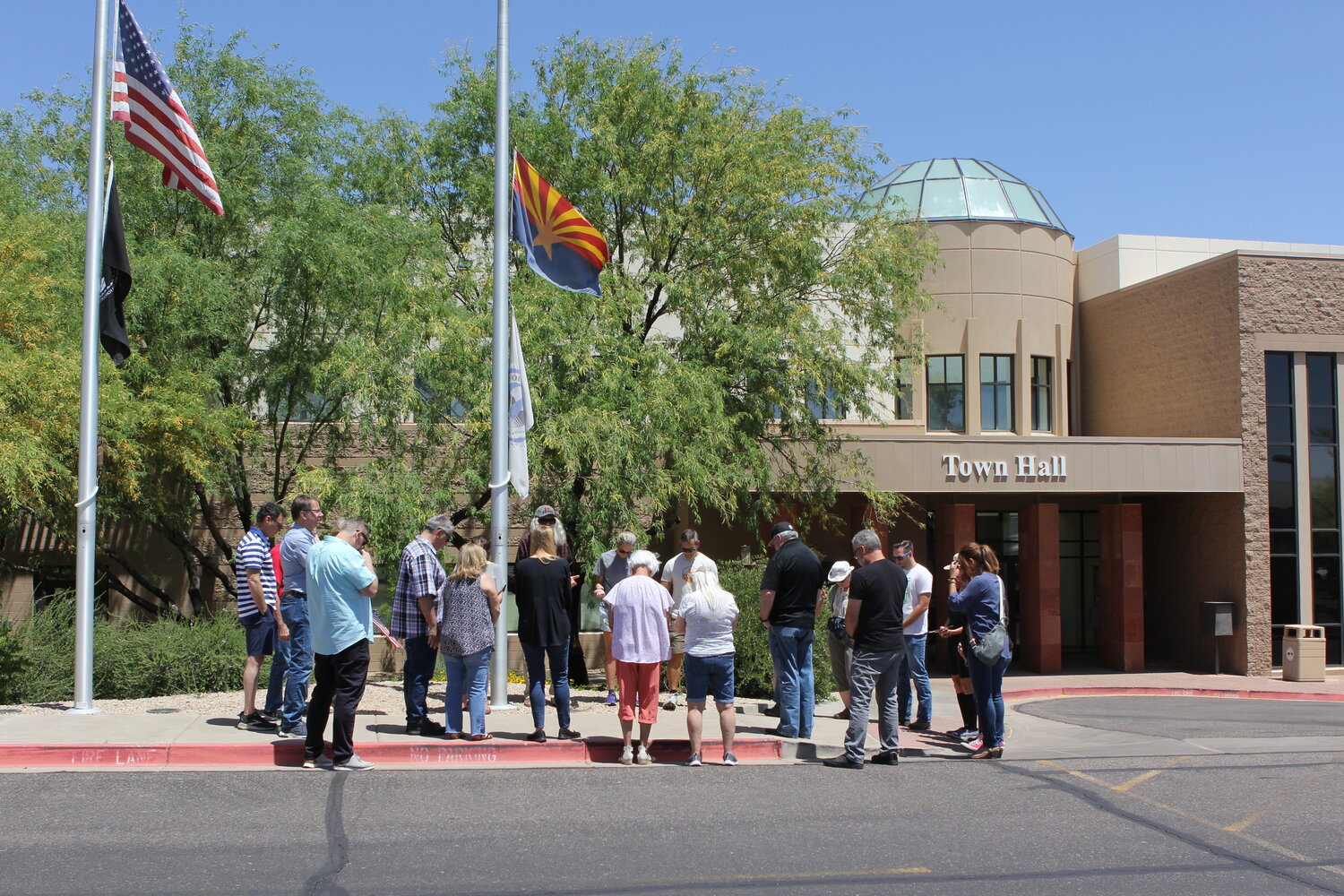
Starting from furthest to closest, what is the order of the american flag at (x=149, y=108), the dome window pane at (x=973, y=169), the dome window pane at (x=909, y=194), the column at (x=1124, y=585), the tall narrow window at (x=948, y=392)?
the dome window pane at (x=973, y=169) → the dome window pane at (x=909, y=194) → the tall narrow window at (x=948, y=392) → the column at (x=1124, y=585) → the american flag at (x=149, y=108)

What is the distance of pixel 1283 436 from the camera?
73.7 ft

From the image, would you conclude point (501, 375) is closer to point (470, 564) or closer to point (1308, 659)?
point (470, 564)

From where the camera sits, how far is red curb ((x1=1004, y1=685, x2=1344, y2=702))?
60.1 feet

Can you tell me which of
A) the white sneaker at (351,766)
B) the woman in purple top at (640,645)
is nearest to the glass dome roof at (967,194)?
the woman in purple top at (640,645)

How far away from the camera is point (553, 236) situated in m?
12.1

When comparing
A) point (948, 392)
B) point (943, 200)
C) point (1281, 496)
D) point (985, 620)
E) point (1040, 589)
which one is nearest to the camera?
point (985, 620)

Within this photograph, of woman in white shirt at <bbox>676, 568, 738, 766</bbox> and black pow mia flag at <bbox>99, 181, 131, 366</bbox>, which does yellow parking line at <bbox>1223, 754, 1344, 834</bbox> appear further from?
black pow mia flag at <bbox>99, 181, 131, 366</bbox>

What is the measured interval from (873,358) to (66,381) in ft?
38.7

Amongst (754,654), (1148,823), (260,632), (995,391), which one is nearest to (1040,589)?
(995,391)

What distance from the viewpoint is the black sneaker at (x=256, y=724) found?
9.02m

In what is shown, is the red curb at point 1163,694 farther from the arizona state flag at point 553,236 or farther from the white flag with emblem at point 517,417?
the white flag with emblem at point 517,417

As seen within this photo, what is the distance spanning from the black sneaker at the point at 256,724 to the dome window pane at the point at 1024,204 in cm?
2210

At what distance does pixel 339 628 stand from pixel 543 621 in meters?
1.75

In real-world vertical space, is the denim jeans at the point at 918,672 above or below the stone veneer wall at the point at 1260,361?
below
